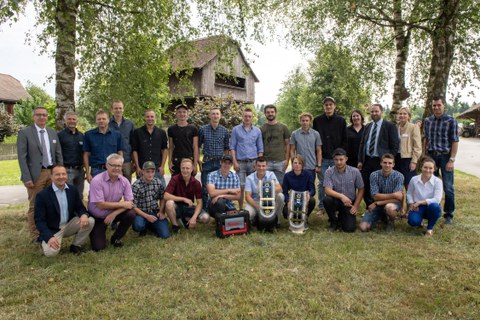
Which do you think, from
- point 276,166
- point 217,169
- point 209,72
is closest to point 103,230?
point 217,169

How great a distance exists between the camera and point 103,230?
5.07 meters

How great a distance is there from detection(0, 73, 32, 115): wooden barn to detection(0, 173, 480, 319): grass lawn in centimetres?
3993

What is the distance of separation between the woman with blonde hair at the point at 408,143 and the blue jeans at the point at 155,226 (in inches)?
167

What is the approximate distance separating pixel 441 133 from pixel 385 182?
1383 mm

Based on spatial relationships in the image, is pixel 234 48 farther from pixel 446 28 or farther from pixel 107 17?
pixel 446 28

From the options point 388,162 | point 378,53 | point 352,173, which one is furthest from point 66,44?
point 378,53

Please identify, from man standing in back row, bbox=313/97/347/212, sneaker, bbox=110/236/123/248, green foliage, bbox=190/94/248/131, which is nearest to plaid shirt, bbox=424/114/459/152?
man standing in back row, bbox=313/97/347/212

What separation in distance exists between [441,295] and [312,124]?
3.85 metres

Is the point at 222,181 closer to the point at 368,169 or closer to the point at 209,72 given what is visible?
the point at 368,169

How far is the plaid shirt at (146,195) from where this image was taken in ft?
18.3

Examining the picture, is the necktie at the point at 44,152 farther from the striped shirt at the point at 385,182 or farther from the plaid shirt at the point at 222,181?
the striped shirt at the point at 385,182

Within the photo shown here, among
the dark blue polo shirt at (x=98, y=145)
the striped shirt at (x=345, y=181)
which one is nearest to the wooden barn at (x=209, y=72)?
the dark blue polo shirt at (x=98, y=145)

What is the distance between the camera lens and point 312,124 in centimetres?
673

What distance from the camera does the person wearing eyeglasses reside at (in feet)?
16.4
